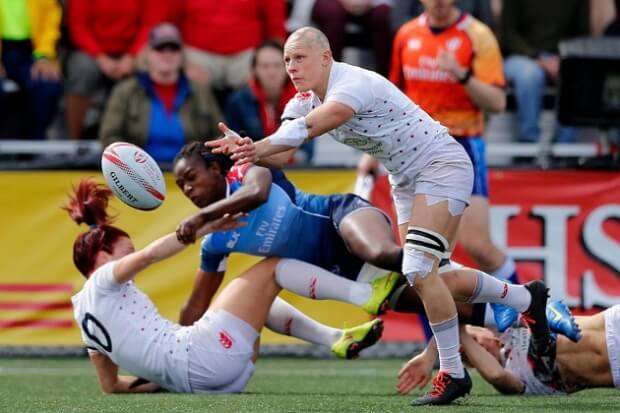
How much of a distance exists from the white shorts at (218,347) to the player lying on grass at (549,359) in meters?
0.78

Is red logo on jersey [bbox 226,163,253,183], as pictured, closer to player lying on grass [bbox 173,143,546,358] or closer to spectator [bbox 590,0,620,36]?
player lying on grass [bbox 173,143,546,358]

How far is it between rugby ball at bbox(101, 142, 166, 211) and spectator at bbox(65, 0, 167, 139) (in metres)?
3.89

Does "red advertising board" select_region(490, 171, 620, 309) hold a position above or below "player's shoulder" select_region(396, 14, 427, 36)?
below

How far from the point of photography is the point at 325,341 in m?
6.54

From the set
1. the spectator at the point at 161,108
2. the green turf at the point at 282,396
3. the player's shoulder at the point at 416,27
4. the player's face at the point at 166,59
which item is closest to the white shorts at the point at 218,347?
the green turf at the point at 282,396

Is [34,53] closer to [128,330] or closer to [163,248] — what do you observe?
[128,330]

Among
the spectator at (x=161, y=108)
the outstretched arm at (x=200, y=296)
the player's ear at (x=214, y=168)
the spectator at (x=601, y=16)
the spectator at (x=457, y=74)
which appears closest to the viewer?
the player's ear at (x=214, y=168)

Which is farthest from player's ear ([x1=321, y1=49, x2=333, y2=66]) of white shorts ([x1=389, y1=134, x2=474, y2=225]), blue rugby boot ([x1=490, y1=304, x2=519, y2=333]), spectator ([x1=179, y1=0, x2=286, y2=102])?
spectator ([x1=179, y1=0, x2=286, y2=102])

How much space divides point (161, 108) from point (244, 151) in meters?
4.42

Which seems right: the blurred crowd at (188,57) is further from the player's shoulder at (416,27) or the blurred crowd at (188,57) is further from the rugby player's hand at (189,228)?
the rugby player's hand at (189,228)

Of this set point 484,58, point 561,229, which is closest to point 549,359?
point 484,58

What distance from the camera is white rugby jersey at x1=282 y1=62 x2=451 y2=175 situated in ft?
18.4

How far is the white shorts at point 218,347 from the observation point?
6117 mm

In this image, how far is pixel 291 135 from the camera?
5.24m
